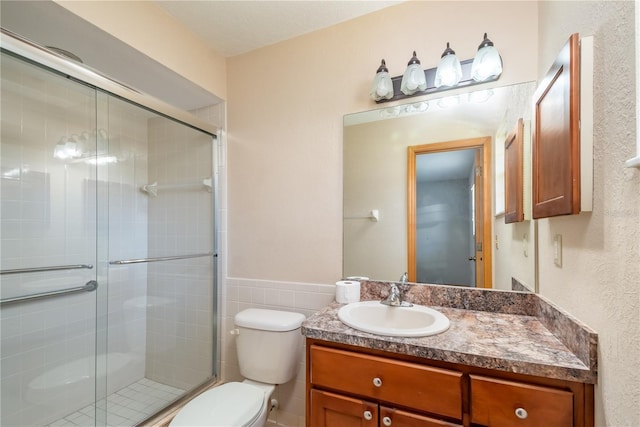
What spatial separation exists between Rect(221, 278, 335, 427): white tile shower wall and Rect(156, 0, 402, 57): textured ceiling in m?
1.55

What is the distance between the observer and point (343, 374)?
3.49 feet

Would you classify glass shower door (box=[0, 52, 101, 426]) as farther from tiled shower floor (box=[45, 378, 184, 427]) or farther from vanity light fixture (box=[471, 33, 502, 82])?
vanity light fixture (box=[471, 33, 502, 82])

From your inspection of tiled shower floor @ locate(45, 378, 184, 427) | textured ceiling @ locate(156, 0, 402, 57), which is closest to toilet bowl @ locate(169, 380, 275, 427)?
tiled shower floor @ locate(45, 378, 184, 427)

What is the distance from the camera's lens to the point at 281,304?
177cm

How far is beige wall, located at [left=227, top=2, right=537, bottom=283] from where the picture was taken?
4.55 ft

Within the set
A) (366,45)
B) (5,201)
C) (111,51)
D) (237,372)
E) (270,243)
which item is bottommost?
(237,372)

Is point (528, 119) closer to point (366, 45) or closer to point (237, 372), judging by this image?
point (366, 45)

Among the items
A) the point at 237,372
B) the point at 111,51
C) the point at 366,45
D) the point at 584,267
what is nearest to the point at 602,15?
the point at 584,267

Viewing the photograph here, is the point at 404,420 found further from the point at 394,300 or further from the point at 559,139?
the point at 559,139

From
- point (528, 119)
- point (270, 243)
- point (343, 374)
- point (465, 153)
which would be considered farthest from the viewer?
point (270, 243)

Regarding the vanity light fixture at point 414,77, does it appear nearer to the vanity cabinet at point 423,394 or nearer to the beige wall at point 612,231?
the beige wall at point 612,231

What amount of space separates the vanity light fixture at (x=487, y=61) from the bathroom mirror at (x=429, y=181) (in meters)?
0.08

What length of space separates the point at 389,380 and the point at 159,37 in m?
2.00

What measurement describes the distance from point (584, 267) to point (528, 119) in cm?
73
